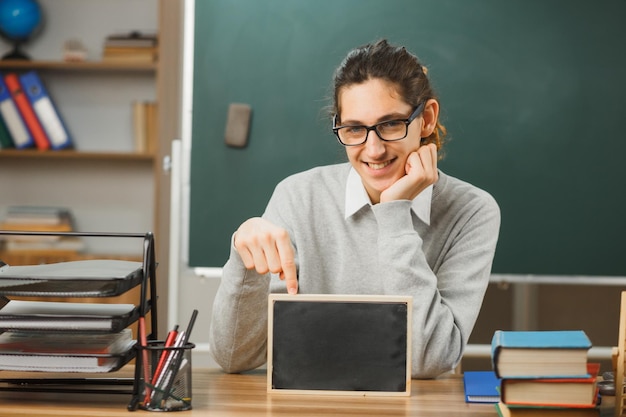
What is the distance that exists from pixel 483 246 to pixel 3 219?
3.10 m

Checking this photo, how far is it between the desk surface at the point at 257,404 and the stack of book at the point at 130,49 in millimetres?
2822

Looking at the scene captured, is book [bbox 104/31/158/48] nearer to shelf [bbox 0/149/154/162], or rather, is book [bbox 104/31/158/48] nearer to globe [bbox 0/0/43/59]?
globe [bbox 0/0/43/59]

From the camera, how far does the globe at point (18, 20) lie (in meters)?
4.03

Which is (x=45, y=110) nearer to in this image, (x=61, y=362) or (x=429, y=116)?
(x=429, y=116)

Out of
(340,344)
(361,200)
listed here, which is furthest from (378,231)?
(340,344)

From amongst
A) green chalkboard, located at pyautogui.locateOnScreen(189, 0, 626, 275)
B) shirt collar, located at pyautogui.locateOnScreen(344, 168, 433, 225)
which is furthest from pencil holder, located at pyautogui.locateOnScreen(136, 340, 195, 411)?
green chalkboard, located at pyautogui.locateOnScreen(189, 0, 626, 275)

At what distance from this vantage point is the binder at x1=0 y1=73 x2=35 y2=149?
394 cm

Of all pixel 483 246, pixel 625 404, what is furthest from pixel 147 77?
pixel 625 404

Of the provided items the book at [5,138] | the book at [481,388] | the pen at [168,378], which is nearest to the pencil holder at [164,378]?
the pen at [168,378]

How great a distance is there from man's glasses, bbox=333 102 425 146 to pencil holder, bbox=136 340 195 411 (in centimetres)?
65

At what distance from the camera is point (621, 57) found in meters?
3.13

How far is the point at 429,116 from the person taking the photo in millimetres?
1870

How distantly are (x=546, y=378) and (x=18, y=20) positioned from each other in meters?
3.60

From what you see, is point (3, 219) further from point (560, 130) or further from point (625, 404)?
point (625, 404)
